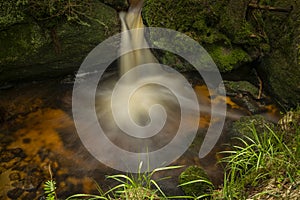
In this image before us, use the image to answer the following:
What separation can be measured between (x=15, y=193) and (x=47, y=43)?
2.65 metres

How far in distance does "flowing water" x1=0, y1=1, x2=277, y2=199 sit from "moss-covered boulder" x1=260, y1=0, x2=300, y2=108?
0.40 metres

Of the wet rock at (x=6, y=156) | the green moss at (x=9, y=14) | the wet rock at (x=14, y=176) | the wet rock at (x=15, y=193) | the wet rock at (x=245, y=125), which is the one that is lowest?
the wet rock at (x=15, y=193)

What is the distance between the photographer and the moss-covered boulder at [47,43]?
16.8 feet

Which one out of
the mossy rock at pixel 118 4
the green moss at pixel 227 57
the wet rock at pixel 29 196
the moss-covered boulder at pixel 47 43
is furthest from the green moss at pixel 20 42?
the green moss at pixel 227 57

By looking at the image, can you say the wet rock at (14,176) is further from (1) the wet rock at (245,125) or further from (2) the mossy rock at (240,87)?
(2) the mossy rock at (240,87)

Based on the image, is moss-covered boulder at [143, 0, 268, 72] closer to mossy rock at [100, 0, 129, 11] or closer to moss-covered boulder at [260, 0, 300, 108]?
moss-covered boulder at [260, 0, 300, 108]

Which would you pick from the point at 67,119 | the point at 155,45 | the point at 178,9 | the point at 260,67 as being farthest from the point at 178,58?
the point at 67,119

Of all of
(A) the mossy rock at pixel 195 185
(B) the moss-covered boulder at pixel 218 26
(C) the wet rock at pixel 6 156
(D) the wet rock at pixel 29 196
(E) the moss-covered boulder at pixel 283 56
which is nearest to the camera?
(A) the mossy rock at pixel 195 185

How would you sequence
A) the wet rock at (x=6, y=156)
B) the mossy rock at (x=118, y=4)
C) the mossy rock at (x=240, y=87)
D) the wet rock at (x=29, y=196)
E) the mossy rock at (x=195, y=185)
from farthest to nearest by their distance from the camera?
the mossy rock at (x=118, y=4) → the mossy rock at (x=240, y=87) → the wet rock at (x=6, y=156) → the wet rock at (x=29, y=196) → the mossy rock at (x=195, y=185)

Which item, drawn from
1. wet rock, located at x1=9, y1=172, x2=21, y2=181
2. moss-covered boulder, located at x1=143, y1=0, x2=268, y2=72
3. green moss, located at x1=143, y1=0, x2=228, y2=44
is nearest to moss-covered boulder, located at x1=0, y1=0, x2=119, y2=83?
green moss, located at x1=143, y1=0, x2=228, y2=44

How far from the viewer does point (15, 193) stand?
3.90 metres

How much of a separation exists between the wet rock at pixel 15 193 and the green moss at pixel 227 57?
3.81 meters

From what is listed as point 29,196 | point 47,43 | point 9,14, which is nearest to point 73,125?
point 29,196

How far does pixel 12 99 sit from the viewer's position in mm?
5461
